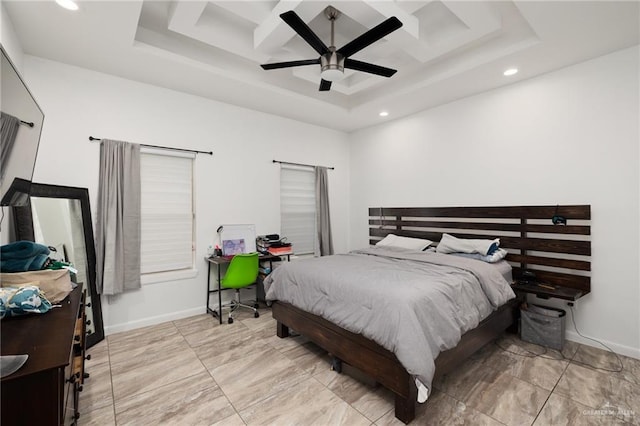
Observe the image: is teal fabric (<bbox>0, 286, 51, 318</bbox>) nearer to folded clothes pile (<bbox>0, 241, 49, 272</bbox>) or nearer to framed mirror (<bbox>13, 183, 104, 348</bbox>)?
folded clothes pile (<bbox>0, 241, 49, 272</bbox>)

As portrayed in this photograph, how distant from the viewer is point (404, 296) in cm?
196

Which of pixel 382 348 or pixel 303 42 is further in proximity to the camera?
pixel 303 42

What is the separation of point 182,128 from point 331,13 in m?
2.24

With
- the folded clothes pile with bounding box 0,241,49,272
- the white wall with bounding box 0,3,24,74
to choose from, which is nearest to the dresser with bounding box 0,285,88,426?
the folded clothes pile with bounding box 0,241,49,272

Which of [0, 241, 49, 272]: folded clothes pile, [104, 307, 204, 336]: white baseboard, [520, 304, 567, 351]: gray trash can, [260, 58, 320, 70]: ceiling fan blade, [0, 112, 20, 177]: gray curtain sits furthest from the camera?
[104, 307, 204, 336]: white baseboard

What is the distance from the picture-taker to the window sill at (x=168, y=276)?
3356 millimetres

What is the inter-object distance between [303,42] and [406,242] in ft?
8.99

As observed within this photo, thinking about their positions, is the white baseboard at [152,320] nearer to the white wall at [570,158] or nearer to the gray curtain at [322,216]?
the gray curtain at [322,216]

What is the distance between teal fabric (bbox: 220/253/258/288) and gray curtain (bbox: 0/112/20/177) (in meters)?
2.28

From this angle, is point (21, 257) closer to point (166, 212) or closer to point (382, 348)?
point (166, 212)

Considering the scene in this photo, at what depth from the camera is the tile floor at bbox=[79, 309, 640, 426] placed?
6.28 ft

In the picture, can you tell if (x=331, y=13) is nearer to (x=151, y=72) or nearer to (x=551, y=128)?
(x=151, y=72)

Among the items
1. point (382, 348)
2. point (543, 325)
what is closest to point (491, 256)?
point (543, 325)

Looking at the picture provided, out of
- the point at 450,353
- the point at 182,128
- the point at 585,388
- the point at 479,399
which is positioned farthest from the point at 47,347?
the point at 585,388
